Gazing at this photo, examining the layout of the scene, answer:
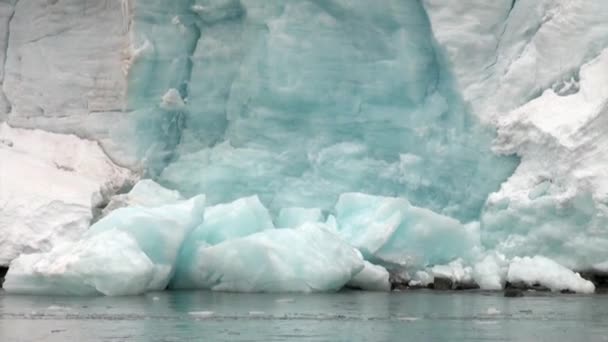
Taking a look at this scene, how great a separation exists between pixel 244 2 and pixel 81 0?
2.32m

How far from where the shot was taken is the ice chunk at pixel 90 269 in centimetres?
1616

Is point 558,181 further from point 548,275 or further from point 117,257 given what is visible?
point 117,257

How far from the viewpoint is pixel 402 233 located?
17.9 metres

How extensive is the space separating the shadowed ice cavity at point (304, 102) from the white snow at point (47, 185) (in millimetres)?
665

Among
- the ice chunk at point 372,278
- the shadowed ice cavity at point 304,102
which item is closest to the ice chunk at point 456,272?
the ice chunk at point 372,278

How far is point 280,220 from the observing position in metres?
18.9

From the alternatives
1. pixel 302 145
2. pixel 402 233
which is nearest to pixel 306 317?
pixel 402 233

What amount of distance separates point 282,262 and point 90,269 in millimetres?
2081

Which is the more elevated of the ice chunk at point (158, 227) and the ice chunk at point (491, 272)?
the ice chunk at point (158, 227)

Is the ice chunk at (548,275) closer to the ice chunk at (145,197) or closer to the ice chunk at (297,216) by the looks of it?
the ice chunk at (297,216)

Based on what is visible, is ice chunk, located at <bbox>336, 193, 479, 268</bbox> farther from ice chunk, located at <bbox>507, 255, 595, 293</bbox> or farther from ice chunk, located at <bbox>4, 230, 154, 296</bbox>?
ice chunk, located at <bbox>4, 230, 154, 296</bbox>

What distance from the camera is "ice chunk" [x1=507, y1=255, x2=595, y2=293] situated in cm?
1742

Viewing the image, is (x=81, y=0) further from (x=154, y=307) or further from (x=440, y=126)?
(x=154, y=307)

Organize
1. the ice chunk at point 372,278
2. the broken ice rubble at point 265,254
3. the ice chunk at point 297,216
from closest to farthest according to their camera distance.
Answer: the broken ice rubble at point 265,254 < the ice chunk at point 372,278 < the ice chunk at point 297,216
